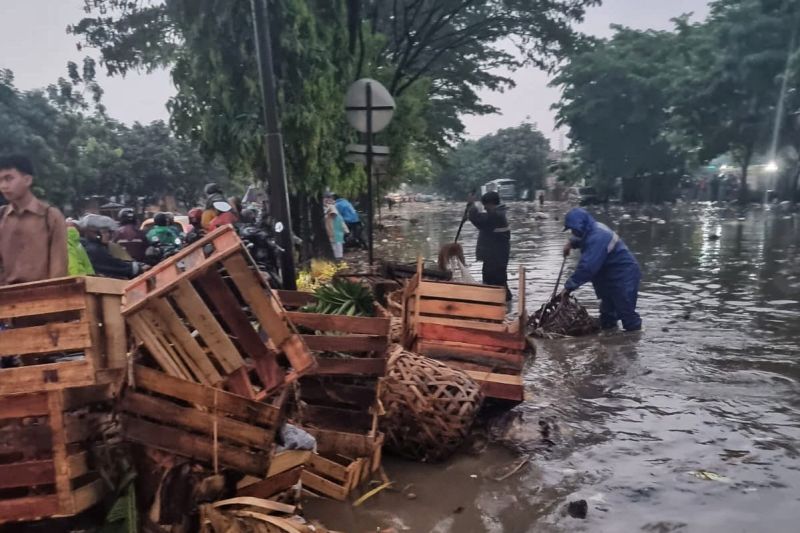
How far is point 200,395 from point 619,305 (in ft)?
19.9

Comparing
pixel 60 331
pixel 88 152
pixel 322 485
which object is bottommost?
pixel 322 485

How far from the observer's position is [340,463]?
3.99 meters

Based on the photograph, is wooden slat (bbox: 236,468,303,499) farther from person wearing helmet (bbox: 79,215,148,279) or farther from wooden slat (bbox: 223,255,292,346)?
person wearing helmet (bbox: 79,215,148,279)

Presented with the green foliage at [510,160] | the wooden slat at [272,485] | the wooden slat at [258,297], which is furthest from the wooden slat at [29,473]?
the green foliage at [510,160]

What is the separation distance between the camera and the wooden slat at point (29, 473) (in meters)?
2.68

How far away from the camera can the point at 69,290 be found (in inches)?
105

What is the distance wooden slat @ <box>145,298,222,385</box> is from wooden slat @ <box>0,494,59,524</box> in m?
0.74

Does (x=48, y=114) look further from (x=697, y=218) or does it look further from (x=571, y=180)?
(x=571, y=180)

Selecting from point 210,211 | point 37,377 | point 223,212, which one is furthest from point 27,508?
point 210,211

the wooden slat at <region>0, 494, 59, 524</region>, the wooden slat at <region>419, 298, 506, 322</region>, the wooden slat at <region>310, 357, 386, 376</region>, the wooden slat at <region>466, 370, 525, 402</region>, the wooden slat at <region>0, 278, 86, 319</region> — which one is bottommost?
the wooden slat at <region>466, 370, 525, 402</region>

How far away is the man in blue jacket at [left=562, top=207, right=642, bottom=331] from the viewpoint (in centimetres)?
754

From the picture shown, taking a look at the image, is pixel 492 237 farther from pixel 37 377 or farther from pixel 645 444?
pixel 37 377

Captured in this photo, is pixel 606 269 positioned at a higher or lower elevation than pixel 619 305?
higher

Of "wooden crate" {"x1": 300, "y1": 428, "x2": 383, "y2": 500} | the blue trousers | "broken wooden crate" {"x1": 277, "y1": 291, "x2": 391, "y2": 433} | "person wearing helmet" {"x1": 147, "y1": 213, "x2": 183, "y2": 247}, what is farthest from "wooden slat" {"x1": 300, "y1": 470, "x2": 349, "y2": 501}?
"person wearing helmet" {"x1": 147, "y1": 213, "x2": 183, "y2": 247}
